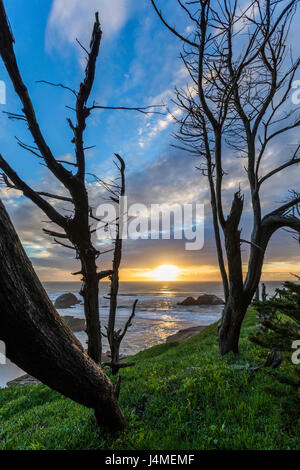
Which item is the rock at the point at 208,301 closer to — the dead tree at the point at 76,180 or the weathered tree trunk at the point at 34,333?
the dead tree at the point at 76,180

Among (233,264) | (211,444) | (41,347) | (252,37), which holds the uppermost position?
(252,37)

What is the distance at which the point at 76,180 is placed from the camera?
3.94m

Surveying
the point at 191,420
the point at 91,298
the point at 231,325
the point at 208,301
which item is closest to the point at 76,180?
the point at 91,298

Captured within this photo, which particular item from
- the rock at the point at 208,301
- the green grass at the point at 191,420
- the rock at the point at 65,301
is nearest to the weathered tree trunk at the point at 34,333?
the green grass at the point at 191,420

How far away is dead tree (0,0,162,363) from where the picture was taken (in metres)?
3.13

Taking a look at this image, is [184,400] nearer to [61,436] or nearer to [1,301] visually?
[61,436]

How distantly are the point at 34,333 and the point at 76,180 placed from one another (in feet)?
8.82

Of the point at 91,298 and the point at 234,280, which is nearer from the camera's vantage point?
the point at 91,298

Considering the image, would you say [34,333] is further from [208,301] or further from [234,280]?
[208,301]

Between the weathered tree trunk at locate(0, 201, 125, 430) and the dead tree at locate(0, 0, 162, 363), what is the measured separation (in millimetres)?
2130

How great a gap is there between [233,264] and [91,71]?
585 cm
